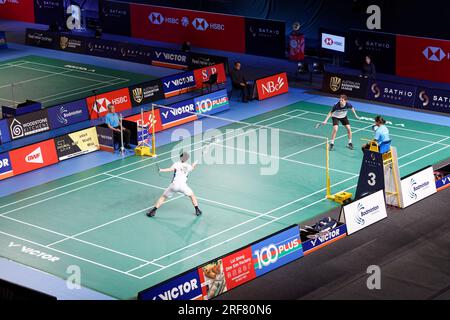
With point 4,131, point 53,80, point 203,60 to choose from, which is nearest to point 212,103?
point 203,60

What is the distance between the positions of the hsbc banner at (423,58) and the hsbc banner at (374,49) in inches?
16.7

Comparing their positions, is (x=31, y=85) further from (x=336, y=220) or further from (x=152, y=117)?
(x=336, y=220)

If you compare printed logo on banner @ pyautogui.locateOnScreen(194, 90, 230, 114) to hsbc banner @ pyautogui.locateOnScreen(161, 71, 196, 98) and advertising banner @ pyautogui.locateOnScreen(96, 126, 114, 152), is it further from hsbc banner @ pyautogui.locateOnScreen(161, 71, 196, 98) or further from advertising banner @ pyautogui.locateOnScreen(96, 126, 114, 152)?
advertising banner @ pyautogui.locateOnScreen(96, 126, 114, 152)

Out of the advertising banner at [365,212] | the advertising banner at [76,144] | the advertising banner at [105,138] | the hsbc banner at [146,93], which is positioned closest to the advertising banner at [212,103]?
the hsbc banner at [146,93]

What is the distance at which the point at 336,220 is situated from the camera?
83.1 ft

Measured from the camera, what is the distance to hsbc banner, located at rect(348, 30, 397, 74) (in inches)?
1656

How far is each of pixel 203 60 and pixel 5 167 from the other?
15132 mm

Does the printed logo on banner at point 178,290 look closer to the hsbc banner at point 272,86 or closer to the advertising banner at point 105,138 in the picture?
the advertising banner at point 105,138

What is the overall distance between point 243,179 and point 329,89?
37.2 ft

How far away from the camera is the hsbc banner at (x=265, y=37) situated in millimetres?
46000

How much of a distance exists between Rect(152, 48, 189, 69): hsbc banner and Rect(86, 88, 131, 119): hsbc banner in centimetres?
718

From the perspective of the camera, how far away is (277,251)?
22.4 m

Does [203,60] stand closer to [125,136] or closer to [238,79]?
[238,79]
